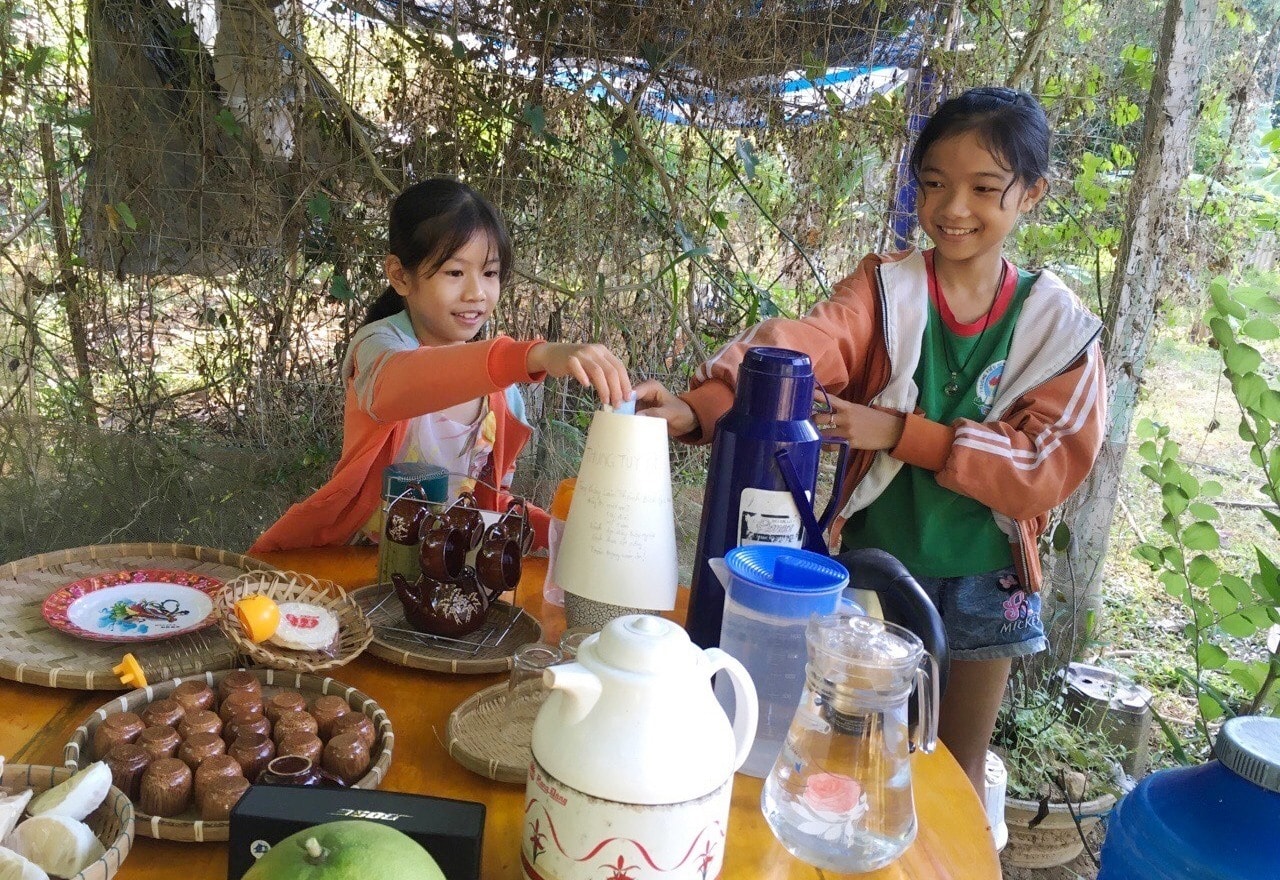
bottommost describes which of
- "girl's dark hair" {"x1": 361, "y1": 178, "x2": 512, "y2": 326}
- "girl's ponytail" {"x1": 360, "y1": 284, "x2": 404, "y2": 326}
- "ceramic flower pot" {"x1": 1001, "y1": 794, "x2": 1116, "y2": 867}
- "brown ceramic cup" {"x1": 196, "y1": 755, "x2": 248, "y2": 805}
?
"ceramic flower pot" {"x1": 1001, "y1": 794, "x2": 1116, "y2": 867}

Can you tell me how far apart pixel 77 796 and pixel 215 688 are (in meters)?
0.22

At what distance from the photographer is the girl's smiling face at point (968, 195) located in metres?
1.33

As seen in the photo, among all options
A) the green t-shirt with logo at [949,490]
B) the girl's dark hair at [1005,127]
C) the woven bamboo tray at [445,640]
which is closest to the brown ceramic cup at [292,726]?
the woven bamboo tray at [445,640]

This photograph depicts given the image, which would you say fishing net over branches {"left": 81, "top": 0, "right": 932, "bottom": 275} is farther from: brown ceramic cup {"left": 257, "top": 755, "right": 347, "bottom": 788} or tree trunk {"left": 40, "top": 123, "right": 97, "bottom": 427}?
brown ceramic cup {"left": 257, "top": 755, "right": 347, "bottom": 788}

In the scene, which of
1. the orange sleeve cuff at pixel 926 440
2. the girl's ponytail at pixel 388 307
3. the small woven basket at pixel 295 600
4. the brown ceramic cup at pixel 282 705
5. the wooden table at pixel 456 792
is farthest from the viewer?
the girl's ponytail at pixel 388 307

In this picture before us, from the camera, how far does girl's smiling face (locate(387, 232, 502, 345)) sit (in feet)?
5.47

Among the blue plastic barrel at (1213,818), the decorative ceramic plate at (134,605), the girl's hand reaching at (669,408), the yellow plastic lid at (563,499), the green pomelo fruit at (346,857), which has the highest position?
the girl's hand reaching at (669,408)

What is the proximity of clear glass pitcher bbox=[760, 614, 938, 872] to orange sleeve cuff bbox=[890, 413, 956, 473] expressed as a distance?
0.58 metres

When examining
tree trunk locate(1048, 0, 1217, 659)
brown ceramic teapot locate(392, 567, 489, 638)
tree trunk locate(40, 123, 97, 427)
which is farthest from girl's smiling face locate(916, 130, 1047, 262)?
tree trunk locate(40, 123, 97, 427)

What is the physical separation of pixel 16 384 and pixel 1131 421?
3167 millimetres

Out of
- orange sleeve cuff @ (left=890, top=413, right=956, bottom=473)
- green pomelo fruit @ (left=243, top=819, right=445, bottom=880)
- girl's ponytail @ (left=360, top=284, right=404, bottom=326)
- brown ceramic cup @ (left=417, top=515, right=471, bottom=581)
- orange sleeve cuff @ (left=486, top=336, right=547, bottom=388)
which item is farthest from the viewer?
girl's ponytail @ (left=360, top=284, right=404, bottom=326)

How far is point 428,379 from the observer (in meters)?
1.31

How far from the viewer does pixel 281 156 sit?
2631 mm

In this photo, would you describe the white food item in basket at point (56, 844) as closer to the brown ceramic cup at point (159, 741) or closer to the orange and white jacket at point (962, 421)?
the brown ceramic cup at point (159, 741)
